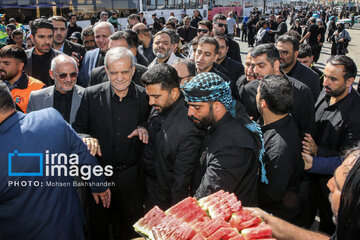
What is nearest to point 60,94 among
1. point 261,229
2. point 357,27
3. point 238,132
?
point 238,132

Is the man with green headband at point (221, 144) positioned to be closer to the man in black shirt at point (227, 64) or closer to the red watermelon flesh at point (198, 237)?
the red watermelon flesh at point (198, 237)

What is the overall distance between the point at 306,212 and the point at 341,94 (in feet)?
4.57

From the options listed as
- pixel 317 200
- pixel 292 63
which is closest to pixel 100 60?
pixel 292 63

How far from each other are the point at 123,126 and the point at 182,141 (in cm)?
96

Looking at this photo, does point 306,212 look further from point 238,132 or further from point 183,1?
point 183,1

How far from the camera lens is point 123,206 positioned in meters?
3.26

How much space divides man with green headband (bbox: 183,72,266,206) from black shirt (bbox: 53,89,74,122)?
72.7 inches

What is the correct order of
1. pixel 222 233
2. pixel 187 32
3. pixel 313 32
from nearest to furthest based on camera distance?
1. pixel 222 233
2. pixel 313 32
3. pixel 187 32

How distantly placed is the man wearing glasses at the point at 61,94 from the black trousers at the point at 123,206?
3.21ft

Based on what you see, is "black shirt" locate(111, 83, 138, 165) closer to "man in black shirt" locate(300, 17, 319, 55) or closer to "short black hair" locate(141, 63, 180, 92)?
"short black hair" locate(141, 63, 180, 92)

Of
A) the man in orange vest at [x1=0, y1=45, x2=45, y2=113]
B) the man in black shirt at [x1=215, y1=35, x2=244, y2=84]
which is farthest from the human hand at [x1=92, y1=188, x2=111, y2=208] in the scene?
the man in black shirt at [x1=215, y1=35, x2=244, y2=84]

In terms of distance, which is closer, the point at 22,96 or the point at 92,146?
the point at 92,146

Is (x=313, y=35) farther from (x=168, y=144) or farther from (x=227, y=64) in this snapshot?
(x=168, y=144)

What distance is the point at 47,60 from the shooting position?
15.1ft
